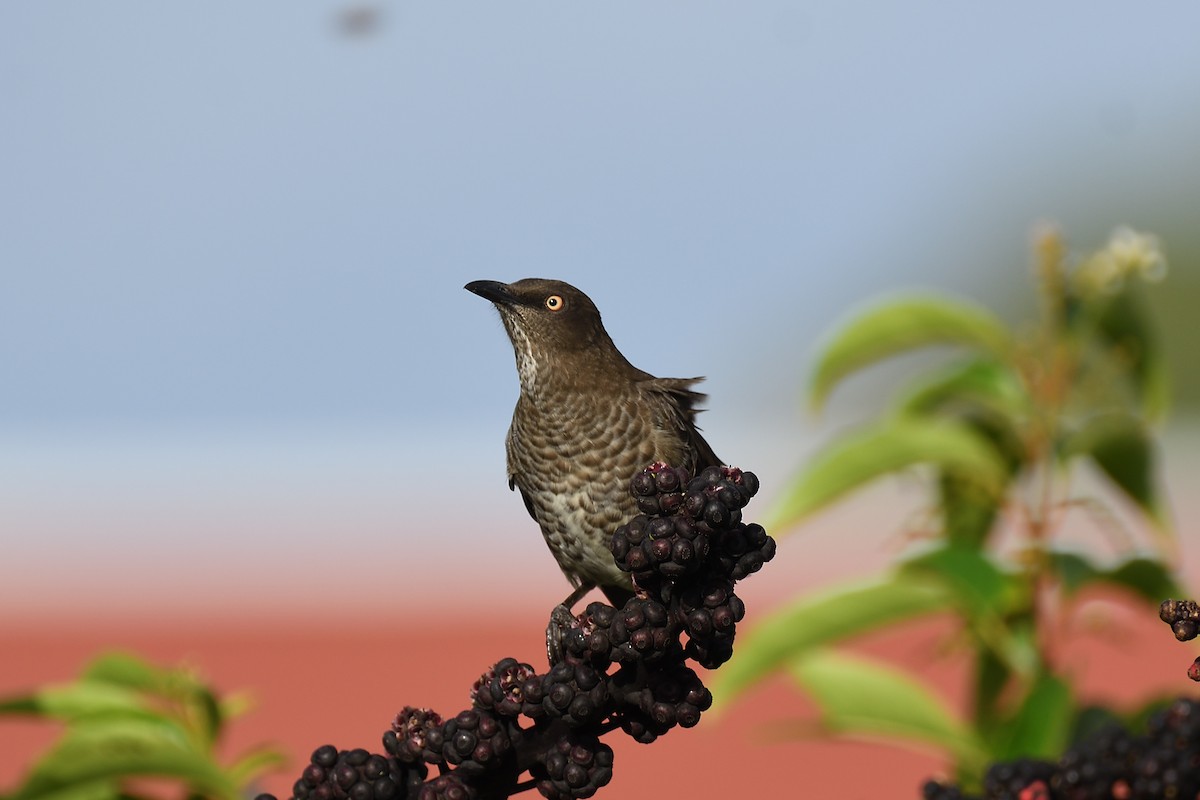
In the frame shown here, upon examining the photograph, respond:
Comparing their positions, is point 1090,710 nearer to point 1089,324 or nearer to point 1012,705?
point 1012,705

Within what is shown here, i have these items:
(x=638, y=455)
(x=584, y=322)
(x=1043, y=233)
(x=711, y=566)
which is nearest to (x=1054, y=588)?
(x=1043, y=233)

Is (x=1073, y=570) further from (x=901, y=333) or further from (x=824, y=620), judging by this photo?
(x=901, y=333)

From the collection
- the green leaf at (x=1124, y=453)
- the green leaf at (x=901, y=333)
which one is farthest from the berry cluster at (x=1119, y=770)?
the green leaf at (x=901, y=333)

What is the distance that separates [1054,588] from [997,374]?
1.68ft

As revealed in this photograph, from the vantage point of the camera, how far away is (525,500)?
3283 mm

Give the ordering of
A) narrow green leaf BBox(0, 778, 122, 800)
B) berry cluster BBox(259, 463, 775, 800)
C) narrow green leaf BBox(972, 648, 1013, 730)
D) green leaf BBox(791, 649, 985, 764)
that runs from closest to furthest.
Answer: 1. berry cluster BBox(259, 463, 775, 800)
2. narrow green leaf BBox(0, 778, 122, 800)
3. green leaf BBox(791, 649, 985, 764)
4. narrow green leaf BBox(972, 648, 1013, 730)

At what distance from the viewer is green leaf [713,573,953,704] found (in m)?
3.11

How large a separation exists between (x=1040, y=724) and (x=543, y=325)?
4.28ft

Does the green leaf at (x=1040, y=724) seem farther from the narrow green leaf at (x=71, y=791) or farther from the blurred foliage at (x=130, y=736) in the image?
the narrow green leaf at (x=71, y=791)

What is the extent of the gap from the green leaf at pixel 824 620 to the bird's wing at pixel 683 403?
1.35 ft

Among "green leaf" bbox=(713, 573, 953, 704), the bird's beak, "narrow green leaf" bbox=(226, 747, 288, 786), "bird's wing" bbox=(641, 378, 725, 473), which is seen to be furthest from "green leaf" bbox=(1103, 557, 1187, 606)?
"narrow green leaf" bbox=(226, 747, 288, 786)

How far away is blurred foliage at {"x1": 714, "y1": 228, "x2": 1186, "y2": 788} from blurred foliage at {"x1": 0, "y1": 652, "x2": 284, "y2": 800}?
3.65ft

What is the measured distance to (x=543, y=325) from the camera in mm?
3051

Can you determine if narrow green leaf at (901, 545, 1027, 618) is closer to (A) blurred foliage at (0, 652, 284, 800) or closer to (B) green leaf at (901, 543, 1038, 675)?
(B) green leaf at (901, 543, 1038, 675)
